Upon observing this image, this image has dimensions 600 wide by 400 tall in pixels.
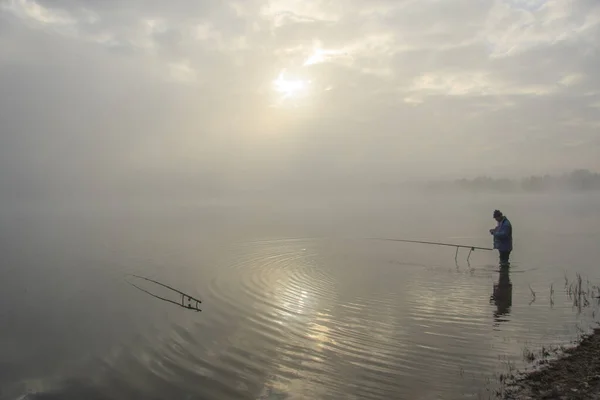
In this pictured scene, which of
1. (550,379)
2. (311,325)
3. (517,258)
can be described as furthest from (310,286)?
(517,258)

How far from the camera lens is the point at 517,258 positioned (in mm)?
25625

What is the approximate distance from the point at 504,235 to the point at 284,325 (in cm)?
1314

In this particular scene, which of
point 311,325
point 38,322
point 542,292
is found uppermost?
point 542,292

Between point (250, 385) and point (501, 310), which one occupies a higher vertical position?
point (501, 310)

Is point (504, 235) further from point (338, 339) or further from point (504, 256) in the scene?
point (338, 339)

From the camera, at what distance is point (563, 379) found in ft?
25.8

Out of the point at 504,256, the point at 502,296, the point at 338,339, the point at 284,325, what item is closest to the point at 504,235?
the point at 504,256

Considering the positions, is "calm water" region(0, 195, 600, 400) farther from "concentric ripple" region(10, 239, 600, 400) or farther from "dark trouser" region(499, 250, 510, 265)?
"dark trouser" region(499, 250, 510, 265)

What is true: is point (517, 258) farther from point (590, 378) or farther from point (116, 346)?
point (116, 346)

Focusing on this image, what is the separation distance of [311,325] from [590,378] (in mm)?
7210

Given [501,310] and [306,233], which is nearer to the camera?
[501,310]

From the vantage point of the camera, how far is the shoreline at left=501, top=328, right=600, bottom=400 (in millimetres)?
7277

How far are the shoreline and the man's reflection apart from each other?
3622 mm


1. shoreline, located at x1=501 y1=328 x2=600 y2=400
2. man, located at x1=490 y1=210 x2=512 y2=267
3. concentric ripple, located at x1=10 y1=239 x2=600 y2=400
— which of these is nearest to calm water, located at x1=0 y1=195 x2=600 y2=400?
concentric ripple, located at x1=10 y1=239 x2=600 y2=400
